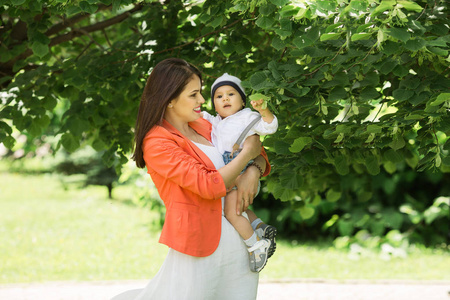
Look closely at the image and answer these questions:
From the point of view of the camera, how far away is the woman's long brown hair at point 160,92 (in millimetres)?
2400

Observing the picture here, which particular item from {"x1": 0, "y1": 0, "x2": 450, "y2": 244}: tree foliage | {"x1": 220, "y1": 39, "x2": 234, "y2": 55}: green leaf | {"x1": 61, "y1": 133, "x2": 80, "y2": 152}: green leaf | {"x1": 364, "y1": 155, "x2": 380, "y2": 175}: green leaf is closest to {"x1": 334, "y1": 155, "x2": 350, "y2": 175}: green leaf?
{"x1": 0, "y1": 0, "x2": 450, "y2": 244}: tree foliage

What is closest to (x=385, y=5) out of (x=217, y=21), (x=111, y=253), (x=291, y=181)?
(x=217, y=21)

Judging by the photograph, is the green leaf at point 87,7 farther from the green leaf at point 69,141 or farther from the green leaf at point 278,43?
the green leaf at point 69,141

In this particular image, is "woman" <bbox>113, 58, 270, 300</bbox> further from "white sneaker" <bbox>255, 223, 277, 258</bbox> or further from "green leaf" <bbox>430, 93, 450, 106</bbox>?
"green leaf" <bbox>430, 93, 450, 106</bbox>

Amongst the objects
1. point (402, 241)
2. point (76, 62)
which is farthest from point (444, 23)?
point (402, 241)

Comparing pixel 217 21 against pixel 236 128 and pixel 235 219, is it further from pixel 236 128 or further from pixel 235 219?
pixel 235 219

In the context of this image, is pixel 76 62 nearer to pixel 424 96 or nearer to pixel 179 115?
pixel 179 115

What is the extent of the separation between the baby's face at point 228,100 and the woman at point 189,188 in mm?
118

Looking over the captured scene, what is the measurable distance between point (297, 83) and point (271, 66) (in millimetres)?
142

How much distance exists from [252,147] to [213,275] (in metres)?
0.57

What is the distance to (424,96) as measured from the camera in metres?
2.75

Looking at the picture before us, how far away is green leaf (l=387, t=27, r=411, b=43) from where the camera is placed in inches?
81.7

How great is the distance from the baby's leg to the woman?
0.03 metres

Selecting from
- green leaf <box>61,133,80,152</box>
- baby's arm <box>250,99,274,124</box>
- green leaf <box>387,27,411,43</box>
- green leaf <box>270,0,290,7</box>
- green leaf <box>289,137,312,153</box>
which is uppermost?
green leaf <box>270,0,290,7</box>
